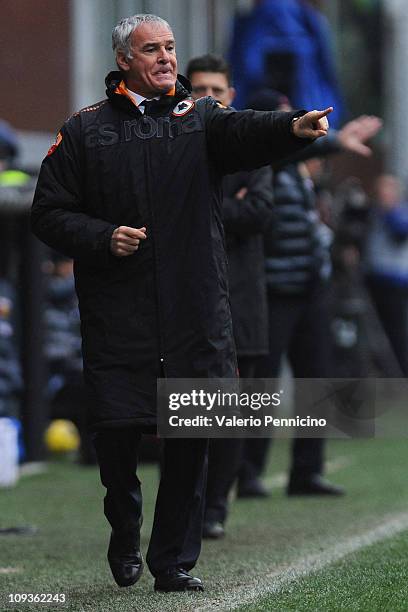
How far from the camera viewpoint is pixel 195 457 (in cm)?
633

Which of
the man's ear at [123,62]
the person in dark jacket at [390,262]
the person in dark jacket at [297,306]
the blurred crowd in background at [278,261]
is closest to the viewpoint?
the man's ear at [123,62]

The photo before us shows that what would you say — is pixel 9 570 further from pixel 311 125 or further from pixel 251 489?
Answer: pixel 251 489

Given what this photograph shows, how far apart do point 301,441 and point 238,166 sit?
166 inches

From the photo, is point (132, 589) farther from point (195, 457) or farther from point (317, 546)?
point (317, 546)

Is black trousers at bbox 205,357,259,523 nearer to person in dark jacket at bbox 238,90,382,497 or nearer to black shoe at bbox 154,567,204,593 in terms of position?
person in dark jacket at bbox 238,90,382,497

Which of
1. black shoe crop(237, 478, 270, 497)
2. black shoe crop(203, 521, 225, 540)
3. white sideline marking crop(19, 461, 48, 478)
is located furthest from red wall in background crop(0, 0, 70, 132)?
black shoe crop(203, 521, 225, 540)

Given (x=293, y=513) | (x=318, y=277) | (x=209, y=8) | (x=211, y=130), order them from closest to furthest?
(x=211, y=130)
(x=293, y=513)
(x=318, y=277)
(x=209, y=8)

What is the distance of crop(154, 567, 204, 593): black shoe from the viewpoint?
247 inches

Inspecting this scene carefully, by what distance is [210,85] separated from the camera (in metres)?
8.30

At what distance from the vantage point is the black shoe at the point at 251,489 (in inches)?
398

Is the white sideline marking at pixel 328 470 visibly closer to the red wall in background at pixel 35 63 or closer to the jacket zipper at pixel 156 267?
the red wall in background at pixel 35 63

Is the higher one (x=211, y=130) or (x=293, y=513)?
(x=211, y=130)

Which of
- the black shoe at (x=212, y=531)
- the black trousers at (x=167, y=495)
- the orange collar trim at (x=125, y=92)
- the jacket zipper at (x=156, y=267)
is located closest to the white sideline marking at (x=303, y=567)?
the black trousers at (x=167, y=495)

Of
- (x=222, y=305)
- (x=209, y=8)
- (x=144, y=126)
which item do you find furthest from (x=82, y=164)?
(x=209, y=8)
